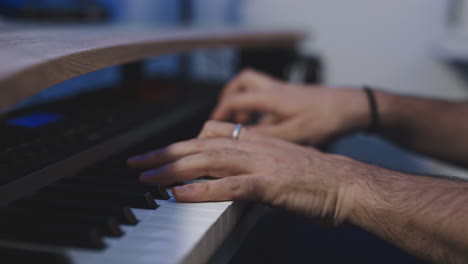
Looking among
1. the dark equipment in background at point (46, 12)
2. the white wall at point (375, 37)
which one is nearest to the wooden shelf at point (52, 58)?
the dark equipment in background at point (46, 12)

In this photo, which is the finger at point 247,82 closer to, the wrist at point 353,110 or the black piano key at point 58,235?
the wrist at point 353,110

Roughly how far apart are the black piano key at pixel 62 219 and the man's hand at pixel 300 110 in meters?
0.48

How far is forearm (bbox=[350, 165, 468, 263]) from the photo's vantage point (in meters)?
0.53

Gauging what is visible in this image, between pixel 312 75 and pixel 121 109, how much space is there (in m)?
0.98

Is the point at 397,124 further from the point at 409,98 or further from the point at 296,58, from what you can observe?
the point at 296,58

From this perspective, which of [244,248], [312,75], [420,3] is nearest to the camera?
[244,248]

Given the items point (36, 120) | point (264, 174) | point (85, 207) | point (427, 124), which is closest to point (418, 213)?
point (264, 174)

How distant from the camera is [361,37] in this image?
2.33 meters

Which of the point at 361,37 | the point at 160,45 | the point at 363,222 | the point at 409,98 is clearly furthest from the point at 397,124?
the point at 361,37

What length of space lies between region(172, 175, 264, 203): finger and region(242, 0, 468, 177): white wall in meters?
1.76

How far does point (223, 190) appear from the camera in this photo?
533mm

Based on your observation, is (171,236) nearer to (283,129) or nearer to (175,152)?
(175,152)

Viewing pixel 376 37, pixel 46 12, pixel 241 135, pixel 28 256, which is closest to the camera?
pixel 28 256

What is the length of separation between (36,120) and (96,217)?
392 millimetres
